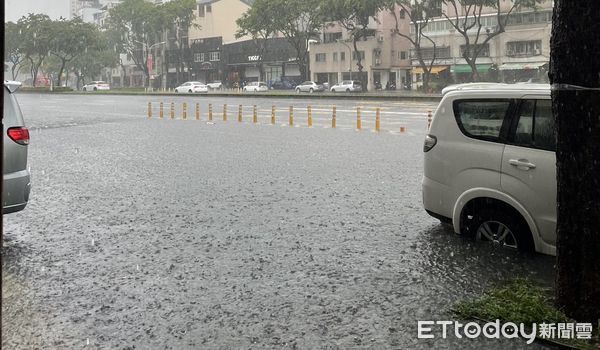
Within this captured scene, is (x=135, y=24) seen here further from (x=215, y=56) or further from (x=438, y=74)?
(x=438, y=74)

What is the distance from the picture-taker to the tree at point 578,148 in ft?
13.3

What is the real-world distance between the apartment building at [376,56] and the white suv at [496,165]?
63.5 m

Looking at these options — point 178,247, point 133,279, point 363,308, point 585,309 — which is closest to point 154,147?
point 178,247

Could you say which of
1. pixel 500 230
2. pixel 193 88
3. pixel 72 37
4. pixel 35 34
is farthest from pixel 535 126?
pixel 72 37

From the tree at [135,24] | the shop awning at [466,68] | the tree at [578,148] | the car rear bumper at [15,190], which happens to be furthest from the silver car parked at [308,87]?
the tree at [578,148]

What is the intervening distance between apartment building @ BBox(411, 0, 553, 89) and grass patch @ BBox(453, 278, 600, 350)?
174 ft

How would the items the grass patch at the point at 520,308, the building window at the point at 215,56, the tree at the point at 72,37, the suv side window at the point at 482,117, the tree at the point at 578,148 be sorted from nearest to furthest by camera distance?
the tree at the point at 578,148
the grass patch at the point at 520,308
the suv side window at the point at 482,117
the tree at the point at 72,37
the building window at the point at 215,56

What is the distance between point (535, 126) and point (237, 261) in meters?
3.00

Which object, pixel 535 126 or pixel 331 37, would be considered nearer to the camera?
pixel 535 126

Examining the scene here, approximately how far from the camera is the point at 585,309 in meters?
4.34

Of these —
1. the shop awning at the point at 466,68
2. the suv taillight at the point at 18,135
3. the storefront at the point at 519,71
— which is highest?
the shop awning at the point at 466,68

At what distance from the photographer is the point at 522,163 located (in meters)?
5.96

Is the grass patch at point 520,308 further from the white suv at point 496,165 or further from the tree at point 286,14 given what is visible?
the tree at point 286,14

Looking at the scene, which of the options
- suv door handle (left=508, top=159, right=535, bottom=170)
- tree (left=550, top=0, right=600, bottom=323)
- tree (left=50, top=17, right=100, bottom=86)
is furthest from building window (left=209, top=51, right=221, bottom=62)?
tree (left=550, top=0, right=600, bottom=323)
